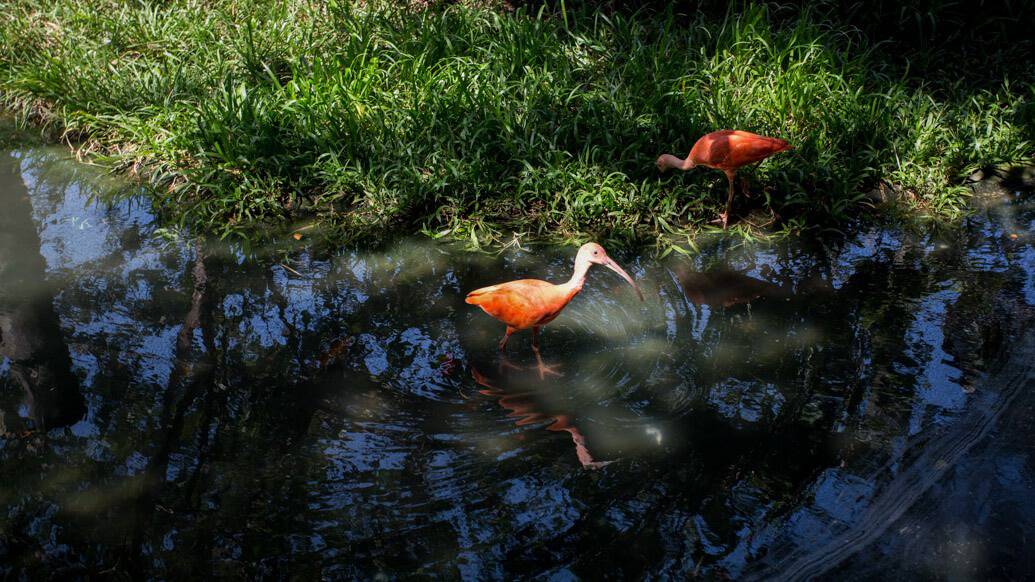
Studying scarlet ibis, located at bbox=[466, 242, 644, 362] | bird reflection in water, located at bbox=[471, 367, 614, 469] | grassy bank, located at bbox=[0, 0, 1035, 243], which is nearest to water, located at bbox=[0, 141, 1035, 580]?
bird reflection in water, located at bbox=[471, 367, 614, 469]

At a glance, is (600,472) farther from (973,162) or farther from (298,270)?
(973,162)

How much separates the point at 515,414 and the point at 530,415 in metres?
0.07

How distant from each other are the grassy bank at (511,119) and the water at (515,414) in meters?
0.52

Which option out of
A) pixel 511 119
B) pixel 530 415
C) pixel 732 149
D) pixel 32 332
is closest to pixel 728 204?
pixel 732 149

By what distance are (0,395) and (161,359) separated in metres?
0.76

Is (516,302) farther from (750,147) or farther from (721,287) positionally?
(750,147)

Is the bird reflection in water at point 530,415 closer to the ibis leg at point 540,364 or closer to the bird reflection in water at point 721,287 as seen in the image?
the ibis leg at point 540,364

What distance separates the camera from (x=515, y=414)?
3.94 meters

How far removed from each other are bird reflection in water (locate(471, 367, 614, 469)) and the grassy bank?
5.61ft

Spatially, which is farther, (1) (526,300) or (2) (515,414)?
(1) (526,300)

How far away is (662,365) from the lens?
13.9 feet

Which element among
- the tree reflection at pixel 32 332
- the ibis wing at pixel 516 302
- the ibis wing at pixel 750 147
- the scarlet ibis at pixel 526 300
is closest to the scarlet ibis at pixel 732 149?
the ibis wing at pixel 750 147

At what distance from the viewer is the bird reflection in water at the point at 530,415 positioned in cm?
370

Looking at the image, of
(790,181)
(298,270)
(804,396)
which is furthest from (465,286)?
(790,181)
